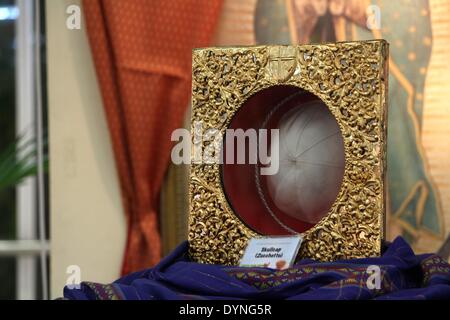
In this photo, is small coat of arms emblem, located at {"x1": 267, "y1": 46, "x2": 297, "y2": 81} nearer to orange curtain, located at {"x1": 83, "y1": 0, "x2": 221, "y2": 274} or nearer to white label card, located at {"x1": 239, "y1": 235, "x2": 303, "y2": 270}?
white label card, located at {"x1": 239, "y1": 235, "x2": 303, "y2": 270}

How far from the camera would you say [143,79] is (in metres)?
3.36

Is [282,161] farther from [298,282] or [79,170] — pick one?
[79,170]

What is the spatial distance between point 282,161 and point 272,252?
0.25 metres

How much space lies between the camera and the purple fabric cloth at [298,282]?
189 centimetres

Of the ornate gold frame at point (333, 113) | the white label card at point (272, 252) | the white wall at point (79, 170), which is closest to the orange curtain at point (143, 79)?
the white wall at point (79, 170)

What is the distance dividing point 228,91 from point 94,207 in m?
1.28

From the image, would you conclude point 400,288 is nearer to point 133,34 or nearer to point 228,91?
point 228,91

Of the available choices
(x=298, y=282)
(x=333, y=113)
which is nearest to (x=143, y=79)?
(x=333, y=113)

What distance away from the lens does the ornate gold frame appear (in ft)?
7.02

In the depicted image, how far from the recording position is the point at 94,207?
3.43m

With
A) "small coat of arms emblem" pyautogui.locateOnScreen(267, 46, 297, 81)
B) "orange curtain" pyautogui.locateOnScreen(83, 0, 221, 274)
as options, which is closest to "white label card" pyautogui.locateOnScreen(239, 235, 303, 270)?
"small coat of arms emblem" pyautogui.locateOnScreen(267, 46, 297, 81)

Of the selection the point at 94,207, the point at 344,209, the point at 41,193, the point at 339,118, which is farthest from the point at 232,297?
the point at 41,193

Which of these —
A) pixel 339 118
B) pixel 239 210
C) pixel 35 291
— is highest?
pixel 339 118

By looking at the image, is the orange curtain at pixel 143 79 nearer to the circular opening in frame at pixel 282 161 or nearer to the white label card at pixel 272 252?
the circular opening in frame at pixel 282 161
